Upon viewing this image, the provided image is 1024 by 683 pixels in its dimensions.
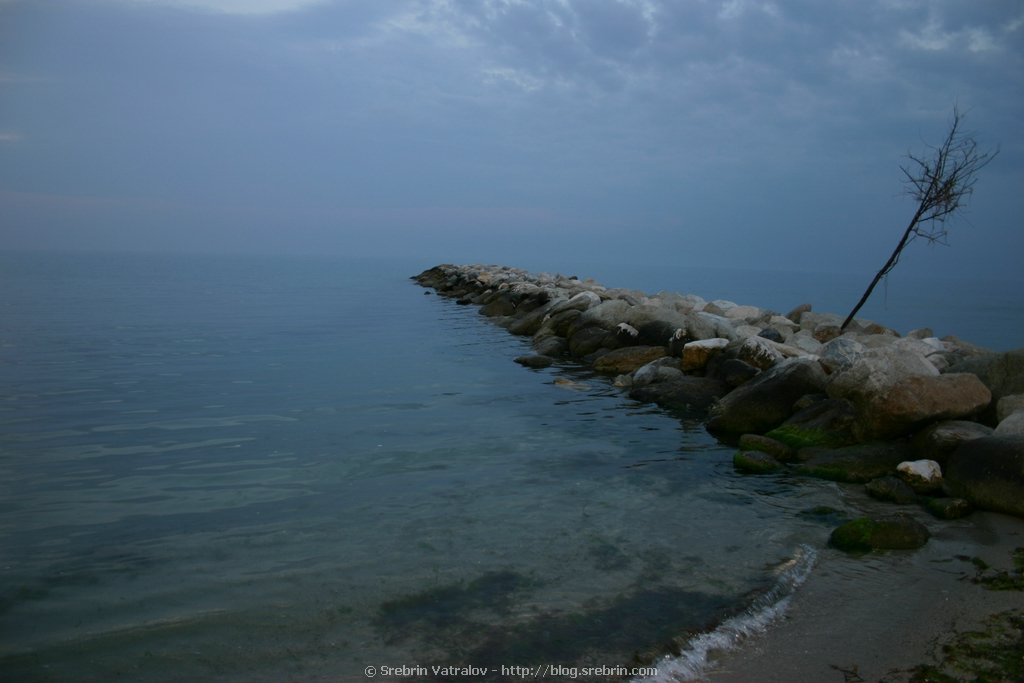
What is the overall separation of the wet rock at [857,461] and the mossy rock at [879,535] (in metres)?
1.88

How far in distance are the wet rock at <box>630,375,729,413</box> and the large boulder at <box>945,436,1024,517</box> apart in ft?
15.4

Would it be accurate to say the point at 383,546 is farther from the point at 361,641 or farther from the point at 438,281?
the point at 438,281

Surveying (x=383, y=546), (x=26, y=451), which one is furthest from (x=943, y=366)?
(x=26, y=451)

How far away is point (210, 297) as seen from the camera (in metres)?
38.5

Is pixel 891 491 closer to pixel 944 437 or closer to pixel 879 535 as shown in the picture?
pixel 944 437

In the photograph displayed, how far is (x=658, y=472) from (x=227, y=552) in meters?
4.87

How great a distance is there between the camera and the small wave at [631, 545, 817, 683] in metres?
4.23

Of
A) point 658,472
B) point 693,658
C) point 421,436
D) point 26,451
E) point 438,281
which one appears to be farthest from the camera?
point 438,281

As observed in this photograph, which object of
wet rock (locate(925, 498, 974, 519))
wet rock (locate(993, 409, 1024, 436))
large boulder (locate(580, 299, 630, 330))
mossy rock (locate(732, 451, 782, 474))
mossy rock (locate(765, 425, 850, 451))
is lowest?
mossy rock (locate(732, 451, 782, 474))

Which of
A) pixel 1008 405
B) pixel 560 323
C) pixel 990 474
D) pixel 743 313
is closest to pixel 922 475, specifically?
pixel 990 474

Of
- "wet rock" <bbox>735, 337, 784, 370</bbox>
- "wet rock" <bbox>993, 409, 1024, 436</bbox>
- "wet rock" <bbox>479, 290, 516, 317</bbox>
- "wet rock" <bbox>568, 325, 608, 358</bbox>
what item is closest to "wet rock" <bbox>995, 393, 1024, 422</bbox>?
"wet rock" <bbox>993, 409, 1024, 436</bbox>

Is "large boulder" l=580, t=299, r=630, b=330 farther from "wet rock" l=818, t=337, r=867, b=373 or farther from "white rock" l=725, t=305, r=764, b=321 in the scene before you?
"wet rock" l=818, t=337, r=867, b=373

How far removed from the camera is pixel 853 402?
9.23 meters

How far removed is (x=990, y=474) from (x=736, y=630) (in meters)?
4.03
